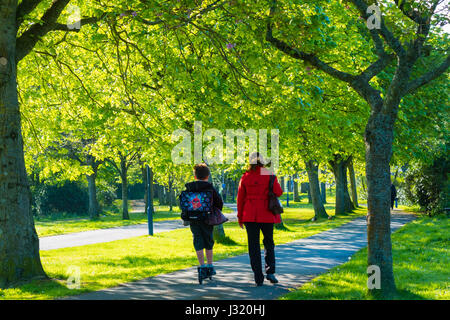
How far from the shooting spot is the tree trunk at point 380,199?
684cm

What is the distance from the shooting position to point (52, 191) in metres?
40.8

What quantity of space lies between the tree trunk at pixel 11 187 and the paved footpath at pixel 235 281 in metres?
1.73

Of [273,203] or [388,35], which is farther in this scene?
[273,203]

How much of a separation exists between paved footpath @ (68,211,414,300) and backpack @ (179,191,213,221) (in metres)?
1.17

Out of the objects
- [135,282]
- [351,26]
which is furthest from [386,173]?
[351,26]

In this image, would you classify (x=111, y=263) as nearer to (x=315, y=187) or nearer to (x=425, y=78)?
(x=425, y=78)

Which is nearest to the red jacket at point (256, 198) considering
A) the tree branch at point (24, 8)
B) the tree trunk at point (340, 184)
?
the tree branch at point (24, 8)

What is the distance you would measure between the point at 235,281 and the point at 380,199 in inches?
119

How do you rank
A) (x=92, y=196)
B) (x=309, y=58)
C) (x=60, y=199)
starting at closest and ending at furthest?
(x=309, y=58) → (x=92, y=196) → (x=60, y=199)

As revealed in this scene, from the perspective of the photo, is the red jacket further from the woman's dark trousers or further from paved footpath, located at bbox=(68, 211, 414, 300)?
paved footpath, located at bbox=(68, 211, 414, 300)

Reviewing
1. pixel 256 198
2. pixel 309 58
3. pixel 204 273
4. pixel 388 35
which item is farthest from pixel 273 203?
pixel 388 35

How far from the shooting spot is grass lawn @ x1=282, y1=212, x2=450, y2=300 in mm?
7055

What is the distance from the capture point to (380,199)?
684cm
